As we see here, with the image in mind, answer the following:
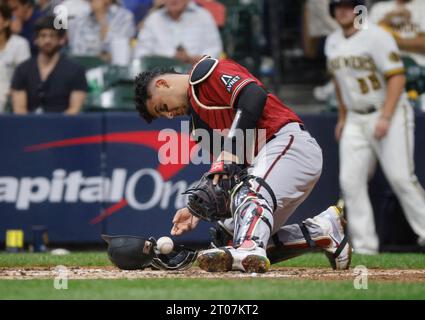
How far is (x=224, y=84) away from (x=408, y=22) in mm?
6207

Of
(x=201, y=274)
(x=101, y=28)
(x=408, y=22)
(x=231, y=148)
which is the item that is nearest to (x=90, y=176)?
(x=101, y=28)

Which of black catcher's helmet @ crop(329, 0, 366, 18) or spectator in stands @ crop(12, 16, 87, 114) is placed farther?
spectator in stands @ crop(12, 16, 87, 114)

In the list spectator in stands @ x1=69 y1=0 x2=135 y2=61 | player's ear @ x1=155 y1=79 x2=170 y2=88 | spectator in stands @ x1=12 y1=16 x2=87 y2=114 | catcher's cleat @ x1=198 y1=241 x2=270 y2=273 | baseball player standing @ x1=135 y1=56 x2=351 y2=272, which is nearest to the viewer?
catcher's cleat @ x1=198 y1=241 x2=270 y2=273

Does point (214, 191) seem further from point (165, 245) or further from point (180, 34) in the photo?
point (180, 34)

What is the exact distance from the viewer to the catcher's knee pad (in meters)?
6.61

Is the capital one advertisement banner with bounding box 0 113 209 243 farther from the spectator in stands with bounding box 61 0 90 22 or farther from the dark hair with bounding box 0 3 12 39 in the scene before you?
the spectator in stands with bounding box 61 0 90 22

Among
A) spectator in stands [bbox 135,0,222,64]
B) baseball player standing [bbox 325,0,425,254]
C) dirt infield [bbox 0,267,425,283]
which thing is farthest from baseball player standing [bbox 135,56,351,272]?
spectator in stands [bbox 135,0,222,64]

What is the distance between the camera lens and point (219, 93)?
6902 millimetres

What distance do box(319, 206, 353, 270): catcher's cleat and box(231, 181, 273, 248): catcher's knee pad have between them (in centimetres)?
97

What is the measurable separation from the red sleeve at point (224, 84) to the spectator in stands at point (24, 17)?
6.57 m

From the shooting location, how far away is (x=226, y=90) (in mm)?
6855

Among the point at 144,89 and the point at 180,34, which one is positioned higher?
the point at 180,34

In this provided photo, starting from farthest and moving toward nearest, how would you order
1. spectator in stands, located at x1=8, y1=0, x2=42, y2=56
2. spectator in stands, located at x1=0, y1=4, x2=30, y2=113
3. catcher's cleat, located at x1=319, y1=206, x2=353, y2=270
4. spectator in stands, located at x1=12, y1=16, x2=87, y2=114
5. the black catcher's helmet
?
1. spectator in stands, located at x1=8, y1=0, x2=42, y2=56
2. spectator in stands, located at x1=0, y1=4, x2=30, y2=113
3. spectator in stands, located at x1=12, y1=16, x2=87, y2=114
4. the black catcher's helmet
5. catcher's cleat, located at x1=319, y1=206, x2=353, y2=270
